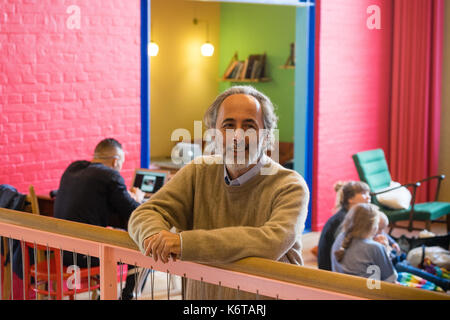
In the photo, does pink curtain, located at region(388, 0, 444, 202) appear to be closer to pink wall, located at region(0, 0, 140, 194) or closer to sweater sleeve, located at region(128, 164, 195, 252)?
pink wall, located at region(0, 0, 140, 194)

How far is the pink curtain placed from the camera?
7.22m

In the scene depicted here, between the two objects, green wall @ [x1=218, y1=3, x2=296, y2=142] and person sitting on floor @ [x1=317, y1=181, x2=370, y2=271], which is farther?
green wall @ [x1=218, y1=3, x2=296, y2=142]

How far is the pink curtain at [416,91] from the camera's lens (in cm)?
722

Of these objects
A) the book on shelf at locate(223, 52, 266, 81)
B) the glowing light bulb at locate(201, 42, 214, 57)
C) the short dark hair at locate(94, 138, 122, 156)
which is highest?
the glowing light bulb at locate(201, 42, 214, 57)

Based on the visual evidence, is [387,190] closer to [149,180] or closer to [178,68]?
[149,180]

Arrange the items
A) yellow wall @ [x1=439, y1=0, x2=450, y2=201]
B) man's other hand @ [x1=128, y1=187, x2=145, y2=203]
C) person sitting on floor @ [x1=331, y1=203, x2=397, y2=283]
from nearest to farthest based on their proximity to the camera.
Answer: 1. person sitting on floor @ [x1=331, y1=203, x2=397, y2=283]
2. man's other hand @ [x1=128, y1=187, x2=145, y2=203]
3. yellow wall @ [x1=439, y1=0, x2=450, y2=201]

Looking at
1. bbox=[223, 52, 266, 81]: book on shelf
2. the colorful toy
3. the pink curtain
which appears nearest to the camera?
the colorful toy

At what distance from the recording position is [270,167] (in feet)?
6.23

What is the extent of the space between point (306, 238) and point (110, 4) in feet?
9.60

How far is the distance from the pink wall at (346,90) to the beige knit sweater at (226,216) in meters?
4.90

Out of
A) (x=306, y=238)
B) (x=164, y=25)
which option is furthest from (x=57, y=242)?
(x=164, y=25)

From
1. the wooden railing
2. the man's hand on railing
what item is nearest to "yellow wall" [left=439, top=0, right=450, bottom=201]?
the wooden railing

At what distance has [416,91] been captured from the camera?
24.0ft

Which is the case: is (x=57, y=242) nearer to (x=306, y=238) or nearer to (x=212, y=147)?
(x=212, y=147)
